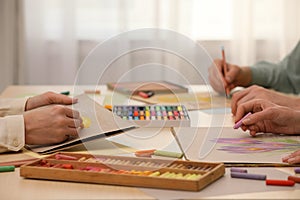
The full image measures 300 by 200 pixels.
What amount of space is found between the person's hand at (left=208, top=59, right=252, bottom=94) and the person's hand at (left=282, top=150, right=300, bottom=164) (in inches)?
30.7

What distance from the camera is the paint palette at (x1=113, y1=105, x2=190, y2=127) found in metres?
1.30

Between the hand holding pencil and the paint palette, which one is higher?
the hand holding pencil

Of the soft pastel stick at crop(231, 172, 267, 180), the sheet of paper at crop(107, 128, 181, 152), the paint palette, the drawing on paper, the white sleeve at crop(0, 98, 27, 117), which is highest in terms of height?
the white sleeve at crop(0, 98, 27, 117)

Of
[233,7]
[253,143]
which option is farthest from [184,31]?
[253,143]

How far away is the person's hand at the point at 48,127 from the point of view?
3.66 feet

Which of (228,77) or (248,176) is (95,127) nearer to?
(248,176)

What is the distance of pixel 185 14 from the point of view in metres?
2.76

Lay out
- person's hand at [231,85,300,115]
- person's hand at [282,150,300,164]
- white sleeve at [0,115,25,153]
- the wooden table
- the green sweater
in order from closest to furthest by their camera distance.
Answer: the wooden table < person's hand at [282,150,300,164] < white sleeve at [0,115,25,153] < person's hand at [231,85,300,115] < the green sweater

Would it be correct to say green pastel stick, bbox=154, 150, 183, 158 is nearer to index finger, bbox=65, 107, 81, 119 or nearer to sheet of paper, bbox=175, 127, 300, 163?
sheet of paper, bbox=175, 127, 300, 163

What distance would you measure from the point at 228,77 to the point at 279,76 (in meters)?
0.27

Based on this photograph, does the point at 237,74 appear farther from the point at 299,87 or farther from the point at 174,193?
the point at 174,193

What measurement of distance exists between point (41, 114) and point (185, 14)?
1.72m

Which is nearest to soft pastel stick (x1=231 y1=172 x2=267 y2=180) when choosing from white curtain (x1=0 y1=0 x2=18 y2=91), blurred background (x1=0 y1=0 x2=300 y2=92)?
blurred background (x1=0 y1=0 x2=300 y2=92)

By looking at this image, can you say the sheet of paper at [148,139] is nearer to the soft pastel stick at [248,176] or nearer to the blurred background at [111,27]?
the soft pastel stick at [248,176]
